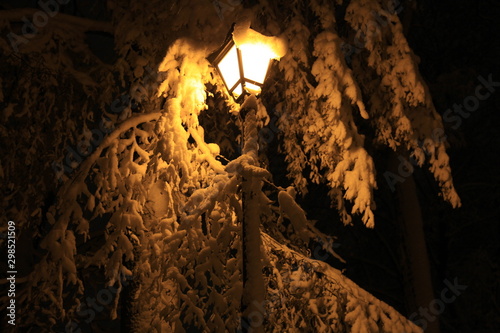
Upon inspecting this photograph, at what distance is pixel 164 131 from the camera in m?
4.62

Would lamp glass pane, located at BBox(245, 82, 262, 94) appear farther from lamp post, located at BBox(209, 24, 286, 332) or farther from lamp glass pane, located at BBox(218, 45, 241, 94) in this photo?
lamp glass pane, located at BBox(218, 45, 241, 94)

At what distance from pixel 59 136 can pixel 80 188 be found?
2413mm

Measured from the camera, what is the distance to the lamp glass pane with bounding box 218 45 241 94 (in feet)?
13.4

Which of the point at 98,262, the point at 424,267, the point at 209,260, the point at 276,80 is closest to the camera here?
the point at 209,260

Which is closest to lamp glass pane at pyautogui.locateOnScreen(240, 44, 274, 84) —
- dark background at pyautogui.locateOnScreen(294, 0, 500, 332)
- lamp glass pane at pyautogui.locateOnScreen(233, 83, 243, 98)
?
lamp glass pane at pyautogui.locateOnScreen(233, 83, 243, 98)

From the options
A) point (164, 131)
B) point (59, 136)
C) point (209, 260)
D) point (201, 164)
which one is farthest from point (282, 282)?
point (59, 136)

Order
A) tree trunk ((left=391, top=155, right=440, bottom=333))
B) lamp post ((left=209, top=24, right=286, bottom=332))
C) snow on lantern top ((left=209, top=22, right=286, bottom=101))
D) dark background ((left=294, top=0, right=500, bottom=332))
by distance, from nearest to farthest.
Result: 1. lamp post ((left=209, top=24, right=286, bottom=332))
2. snow on lantern top ((left=209, top=22, right=286, bottom=101))
3. tree trunk ((left=391, top=155, right=440, bottom=333))
4. dark background ((left=294, top=0, right=500, bottom=332))

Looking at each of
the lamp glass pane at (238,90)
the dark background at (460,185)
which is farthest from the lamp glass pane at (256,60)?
the dark background at (460,185)

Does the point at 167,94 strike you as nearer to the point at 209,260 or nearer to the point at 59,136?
the point at 209,260

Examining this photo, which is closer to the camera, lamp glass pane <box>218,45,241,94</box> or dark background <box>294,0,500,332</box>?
lamp glass pane <box>218,45,241,94</box>

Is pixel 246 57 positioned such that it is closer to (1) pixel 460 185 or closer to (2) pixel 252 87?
(2) pixel 252 87

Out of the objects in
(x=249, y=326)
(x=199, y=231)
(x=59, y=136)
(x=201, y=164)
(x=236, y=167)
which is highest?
(x=59, y=136)

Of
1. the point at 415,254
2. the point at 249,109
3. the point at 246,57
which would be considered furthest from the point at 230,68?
the point at 415,254

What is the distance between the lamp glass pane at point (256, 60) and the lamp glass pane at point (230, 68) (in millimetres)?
81
